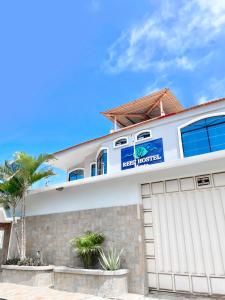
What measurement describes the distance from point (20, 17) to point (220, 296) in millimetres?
12996

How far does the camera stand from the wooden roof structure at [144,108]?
2038cm

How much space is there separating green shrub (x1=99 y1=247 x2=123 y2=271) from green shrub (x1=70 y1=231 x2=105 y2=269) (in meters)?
0.23

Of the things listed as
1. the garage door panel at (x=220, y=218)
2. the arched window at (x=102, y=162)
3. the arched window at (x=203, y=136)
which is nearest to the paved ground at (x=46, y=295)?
the garage door panel at (x=220, y=218)

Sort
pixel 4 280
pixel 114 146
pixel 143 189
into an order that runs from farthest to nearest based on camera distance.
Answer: pixel 114 146
pixel 4 280
pixel 143 189

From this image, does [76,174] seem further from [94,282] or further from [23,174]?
[94,282]

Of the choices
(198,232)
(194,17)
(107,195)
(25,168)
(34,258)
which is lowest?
(34,258)

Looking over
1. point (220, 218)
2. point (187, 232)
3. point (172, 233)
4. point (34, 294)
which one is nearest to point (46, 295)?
point (34, 294)

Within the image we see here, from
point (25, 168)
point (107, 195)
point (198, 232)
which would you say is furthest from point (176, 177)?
point (25, 168)

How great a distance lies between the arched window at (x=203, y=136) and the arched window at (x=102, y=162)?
622 centimetres

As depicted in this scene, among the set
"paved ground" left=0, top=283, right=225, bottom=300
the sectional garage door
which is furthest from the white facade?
"paved ground" left=0, top=283, right=225, bottom=300

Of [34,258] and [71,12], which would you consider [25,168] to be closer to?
[34,258]

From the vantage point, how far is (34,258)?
30.7ft

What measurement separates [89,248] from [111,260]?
0.90 meters

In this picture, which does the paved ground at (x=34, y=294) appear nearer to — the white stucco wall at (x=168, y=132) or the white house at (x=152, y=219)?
the white house at (x=152, y=219)
